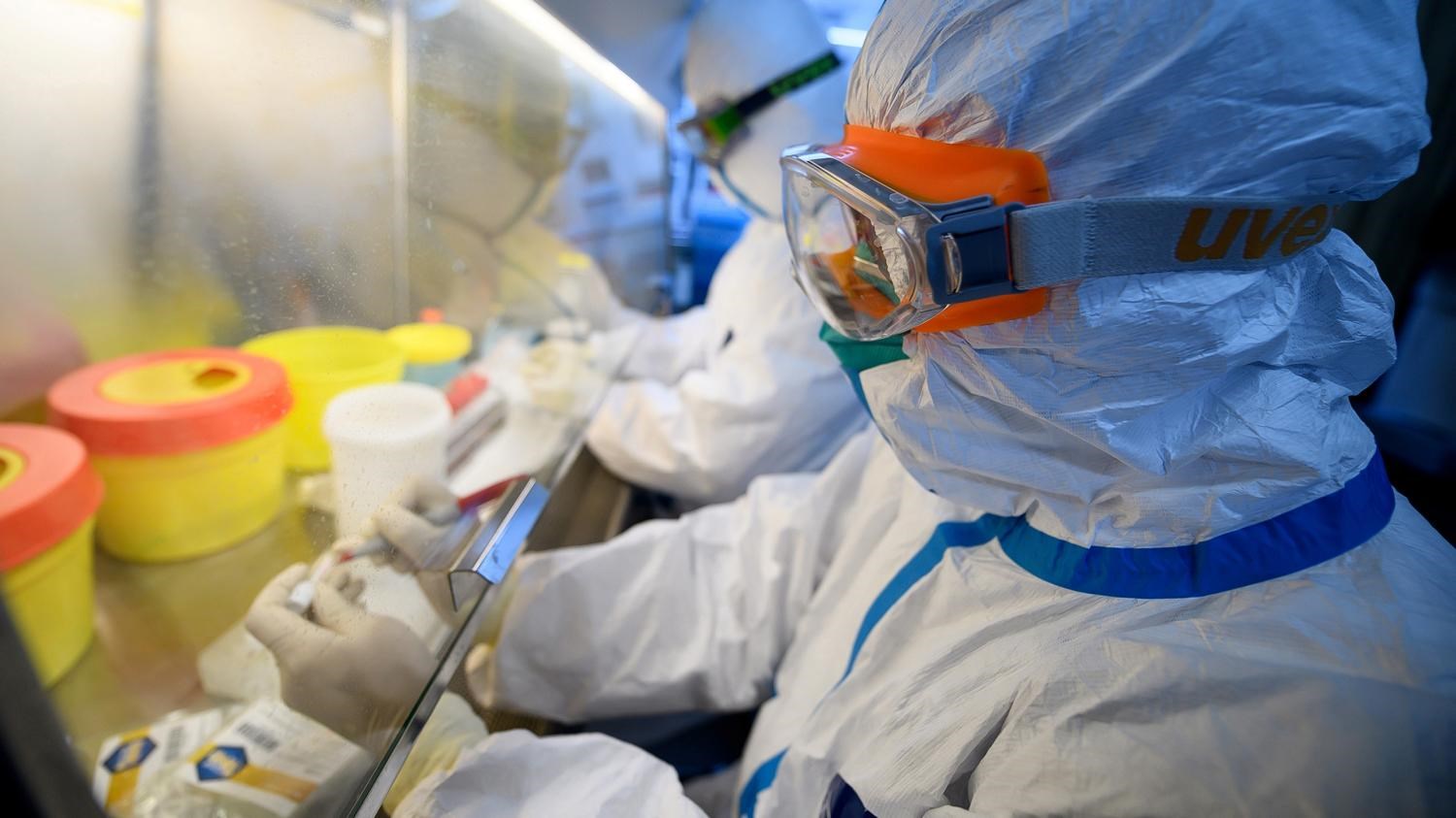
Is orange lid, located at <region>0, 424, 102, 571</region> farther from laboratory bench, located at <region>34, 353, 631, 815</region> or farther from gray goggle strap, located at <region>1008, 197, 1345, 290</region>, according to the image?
gray goggle strap, located at <region>1008, 197, 1345, 290</region>

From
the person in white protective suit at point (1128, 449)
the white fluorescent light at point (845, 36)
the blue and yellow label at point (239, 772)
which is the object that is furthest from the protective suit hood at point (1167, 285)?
the white fluorescent light at point (845, 36)

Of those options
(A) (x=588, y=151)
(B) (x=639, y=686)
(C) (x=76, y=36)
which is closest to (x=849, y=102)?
(C) (x=76, y=36)

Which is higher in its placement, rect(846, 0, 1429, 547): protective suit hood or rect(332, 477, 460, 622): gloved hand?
rect(846, 0, 1429, 547): protective suit hood

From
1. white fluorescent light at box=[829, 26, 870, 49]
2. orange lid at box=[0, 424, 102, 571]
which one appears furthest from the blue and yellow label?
white fluorescent light at box=[829, 26, 870, 49]

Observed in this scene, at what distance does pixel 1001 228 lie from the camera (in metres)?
0.55

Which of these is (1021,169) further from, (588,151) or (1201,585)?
(588,151)

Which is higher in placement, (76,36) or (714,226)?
(76,36)

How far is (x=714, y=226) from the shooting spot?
3.35 metres

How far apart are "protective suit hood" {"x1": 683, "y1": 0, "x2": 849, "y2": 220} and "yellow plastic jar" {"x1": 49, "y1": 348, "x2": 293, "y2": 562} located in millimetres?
1316

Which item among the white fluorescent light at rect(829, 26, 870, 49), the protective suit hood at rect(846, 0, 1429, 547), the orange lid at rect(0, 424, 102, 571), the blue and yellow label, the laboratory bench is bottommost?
the blue and yellow label

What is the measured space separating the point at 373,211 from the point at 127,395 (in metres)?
0.29

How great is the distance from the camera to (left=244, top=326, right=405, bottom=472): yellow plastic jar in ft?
2.21

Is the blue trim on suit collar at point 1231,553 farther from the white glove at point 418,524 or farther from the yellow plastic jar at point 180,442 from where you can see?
the yellow plastic jar at point 180,442

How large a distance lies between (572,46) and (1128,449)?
125cm
